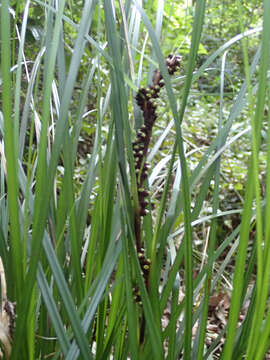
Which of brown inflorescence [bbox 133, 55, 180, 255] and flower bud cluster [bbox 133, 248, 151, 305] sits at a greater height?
brown inflorescence [bbox 133, 55, 180, 255]

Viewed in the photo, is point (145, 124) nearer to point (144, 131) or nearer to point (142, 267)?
point (144, 131)

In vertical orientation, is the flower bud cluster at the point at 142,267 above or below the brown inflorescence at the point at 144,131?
below

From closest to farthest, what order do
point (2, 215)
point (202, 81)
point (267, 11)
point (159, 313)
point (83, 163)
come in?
point (267, 11) → point (159, 313) → point (2, 215) → point (83, 163) → point (202, 81)

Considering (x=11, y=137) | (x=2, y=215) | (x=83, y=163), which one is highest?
(x=11, y=137)

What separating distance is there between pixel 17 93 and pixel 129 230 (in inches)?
7.6

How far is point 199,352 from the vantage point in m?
0.52

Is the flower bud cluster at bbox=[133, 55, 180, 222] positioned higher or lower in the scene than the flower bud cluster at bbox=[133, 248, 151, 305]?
higher

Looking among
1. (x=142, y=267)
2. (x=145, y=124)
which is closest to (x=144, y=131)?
(x=145, y=124)

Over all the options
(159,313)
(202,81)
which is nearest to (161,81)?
(159,313)

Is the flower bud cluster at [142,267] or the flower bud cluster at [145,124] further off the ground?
the flower bud cluster at [145,124]

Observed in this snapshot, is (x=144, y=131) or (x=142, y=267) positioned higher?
(x=144, y=131)

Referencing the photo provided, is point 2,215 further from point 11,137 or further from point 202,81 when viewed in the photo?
point 202,81

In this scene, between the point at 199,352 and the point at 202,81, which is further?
the point at 202,81

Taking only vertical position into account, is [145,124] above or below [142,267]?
above
